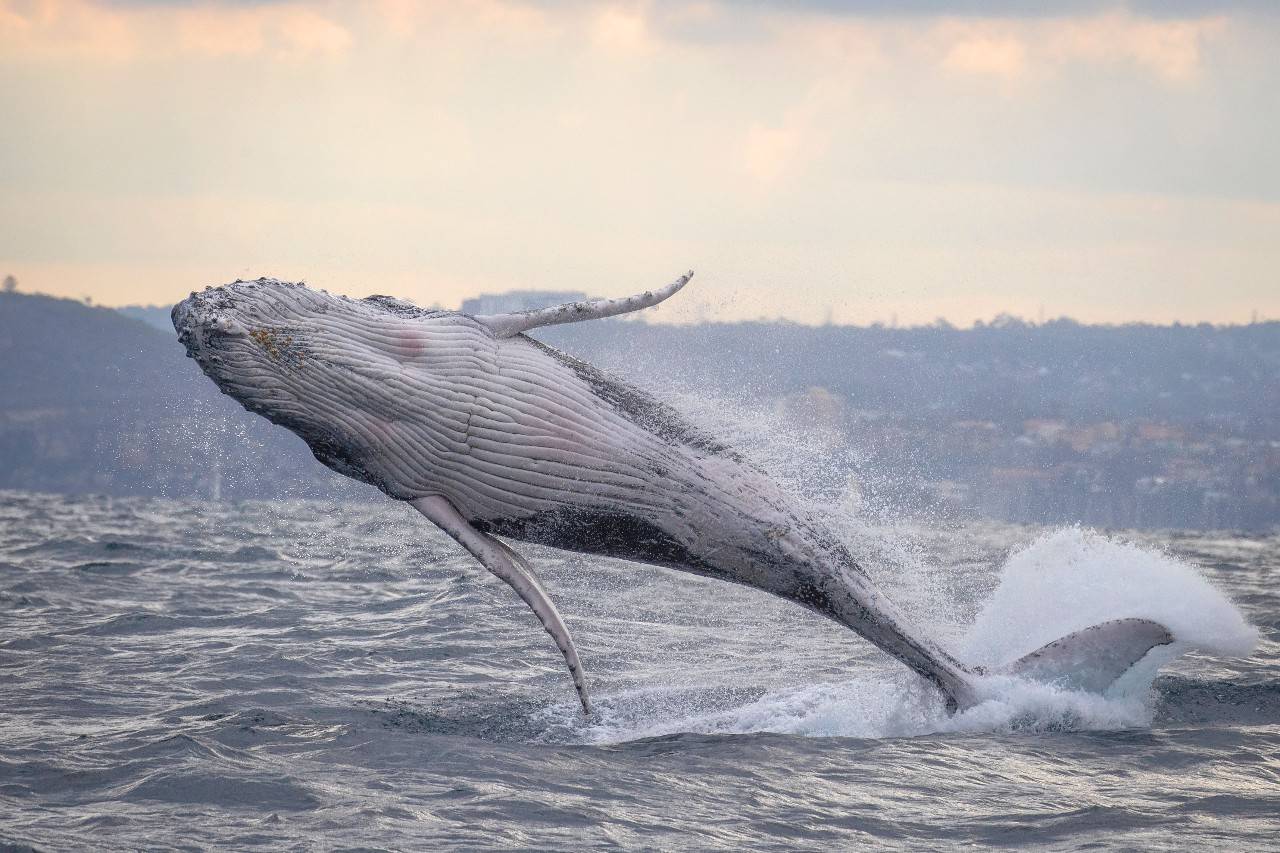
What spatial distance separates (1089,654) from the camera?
34.7ft

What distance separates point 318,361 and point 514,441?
1371 millimetres

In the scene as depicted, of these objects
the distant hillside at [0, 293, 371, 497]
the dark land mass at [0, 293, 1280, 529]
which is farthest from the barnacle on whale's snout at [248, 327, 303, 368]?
the distant hillside at [0, 293, 371, 497]

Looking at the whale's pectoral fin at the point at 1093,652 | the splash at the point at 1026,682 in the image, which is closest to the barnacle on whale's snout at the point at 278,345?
the splash at the point at 1026,682

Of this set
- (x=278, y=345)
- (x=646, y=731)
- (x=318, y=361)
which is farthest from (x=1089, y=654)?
(x=278, y=345)

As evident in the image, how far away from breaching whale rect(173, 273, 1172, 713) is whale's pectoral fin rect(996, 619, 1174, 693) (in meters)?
1.01

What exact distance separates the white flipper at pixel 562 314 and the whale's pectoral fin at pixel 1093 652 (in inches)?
159

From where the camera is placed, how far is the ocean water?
8.20 metres

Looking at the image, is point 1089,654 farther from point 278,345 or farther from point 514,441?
point 278,345

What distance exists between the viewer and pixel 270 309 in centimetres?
907

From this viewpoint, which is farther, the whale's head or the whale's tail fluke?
the whale's tail fluke

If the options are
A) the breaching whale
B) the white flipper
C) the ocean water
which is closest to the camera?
the ocean water

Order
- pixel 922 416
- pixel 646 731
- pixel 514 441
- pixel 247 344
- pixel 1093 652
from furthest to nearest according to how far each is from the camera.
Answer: pixel 922 416
pixel 646 731
pixel 1093 652
pixel 514 441
pixel 247 344

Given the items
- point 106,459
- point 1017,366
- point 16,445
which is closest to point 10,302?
point 16,445

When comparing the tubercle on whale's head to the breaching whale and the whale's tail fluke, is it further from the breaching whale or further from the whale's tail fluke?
the whale's tail fluke
